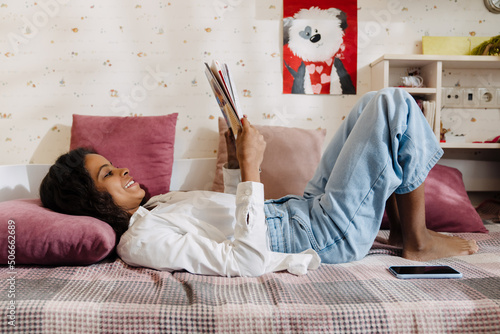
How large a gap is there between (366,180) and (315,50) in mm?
1172

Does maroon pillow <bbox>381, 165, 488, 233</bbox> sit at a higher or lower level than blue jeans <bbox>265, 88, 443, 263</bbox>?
lower

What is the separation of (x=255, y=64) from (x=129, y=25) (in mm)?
693

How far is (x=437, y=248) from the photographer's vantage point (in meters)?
1.31

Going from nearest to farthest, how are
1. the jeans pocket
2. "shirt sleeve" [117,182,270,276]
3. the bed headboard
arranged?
"shirt sleeve" [117,182,270,276]
the jeans pocket
the bed headboard

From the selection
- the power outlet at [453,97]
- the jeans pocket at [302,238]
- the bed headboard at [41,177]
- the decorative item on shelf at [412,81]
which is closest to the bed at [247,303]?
the jeans pocket at [302,238]

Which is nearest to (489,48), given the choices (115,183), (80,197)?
(115,183)

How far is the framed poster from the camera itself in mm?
2148

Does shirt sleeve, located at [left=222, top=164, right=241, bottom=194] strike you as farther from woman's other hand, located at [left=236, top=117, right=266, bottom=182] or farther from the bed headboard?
the bed headboard

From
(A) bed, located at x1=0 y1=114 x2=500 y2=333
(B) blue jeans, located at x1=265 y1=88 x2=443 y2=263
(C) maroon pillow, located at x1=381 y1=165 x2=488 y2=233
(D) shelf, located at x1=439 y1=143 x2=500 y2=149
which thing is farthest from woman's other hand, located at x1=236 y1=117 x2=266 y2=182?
(D) shelf, located at x1=439 y1=143 x2=500 y2=149

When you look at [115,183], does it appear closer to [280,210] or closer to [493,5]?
[280,210]

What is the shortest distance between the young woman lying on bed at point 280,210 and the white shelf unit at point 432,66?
32.9 inches

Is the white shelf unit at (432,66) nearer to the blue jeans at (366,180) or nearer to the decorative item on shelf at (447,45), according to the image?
the decorative item on shelf at (447,45)

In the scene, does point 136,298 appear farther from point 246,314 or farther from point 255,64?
point 255,64

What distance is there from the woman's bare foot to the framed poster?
106 centimetres
